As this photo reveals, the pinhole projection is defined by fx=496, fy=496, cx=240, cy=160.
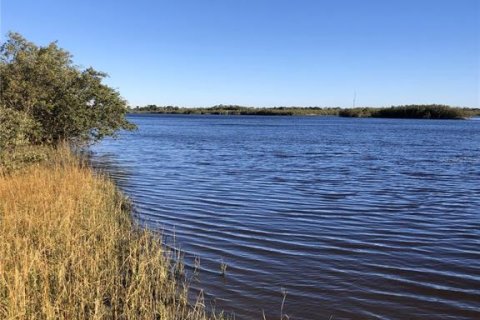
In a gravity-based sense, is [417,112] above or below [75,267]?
above

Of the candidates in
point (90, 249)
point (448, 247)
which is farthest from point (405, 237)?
point (90, 249)

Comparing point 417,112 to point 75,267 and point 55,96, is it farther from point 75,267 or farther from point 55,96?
point 75,267

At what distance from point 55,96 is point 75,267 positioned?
16.6 m

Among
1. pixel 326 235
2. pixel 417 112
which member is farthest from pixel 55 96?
pixel 417 112

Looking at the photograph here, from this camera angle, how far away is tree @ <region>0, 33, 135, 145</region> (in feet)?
63.1

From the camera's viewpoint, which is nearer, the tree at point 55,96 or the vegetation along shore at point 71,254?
the vegetation along shore at point 71,254

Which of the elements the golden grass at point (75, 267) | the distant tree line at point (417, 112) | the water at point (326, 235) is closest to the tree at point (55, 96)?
the water at point (326, 235)

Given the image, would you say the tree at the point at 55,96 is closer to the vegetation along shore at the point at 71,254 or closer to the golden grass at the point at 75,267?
the vegetation along shore at the point at 71,254

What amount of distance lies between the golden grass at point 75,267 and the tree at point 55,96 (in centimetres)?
944

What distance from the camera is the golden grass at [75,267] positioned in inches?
221

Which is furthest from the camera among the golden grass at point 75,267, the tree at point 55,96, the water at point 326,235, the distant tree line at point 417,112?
the distant tree line at point 417,112

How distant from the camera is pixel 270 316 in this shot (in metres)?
6.68

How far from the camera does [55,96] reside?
21.7 meters

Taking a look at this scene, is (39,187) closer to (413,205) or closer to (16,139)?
(16,139)
